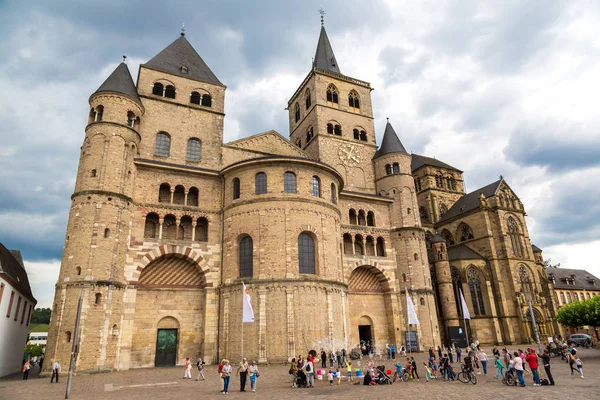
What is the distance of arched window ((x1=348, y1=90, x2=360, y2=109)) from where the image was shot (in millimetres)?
47031

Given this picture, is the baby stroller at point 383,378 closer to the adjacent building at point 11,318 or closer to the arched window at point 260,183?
the arched window at point 260,183

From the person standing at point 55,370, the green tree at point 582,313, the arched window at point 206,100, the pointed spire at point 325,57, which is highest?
the pointed spire at point 325,57

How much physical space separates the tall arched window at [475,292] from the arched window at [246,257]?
30053 millimetres

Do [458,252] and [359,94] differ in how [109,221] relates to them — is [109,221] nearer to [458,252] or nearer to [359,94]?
[359,94]

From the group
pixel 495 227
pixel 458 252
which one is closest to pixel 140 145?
pixel 458 252

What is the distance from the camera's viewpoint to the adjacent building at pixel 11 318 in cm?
2612

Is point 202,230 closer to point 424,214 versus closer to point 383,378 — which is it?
point 383,378

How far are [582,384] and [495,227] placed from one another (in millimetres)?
35298

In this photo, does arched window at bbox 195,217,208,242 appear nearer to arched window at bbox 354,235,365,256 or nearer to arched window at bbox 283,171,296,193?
arched window at bbox 283,171,296,193

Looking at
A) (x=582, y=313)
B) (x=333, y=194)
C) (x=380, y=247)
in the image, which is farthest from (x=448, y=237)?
(x=333, y=194)

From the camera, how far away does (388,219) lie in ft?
125

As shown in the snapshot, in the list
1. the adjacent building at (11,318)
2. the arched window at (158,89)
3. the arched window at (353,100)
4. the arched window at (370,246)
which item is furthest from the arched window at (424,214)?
the adjacent building at (11,318)

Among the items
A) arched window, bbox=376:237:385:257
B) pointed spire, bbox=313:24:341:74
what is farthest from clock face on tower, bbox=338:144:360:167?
pointed spire, bbox=313:24:341:74

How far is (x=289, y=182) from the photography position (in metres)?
29.8
